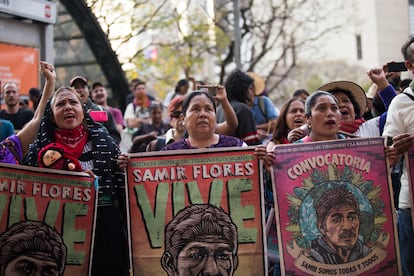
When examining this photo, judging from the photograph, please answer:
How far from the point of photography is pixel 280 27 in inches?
931

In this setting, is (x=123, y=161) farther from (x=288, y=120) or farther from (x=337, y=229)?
(x=288, y=120)

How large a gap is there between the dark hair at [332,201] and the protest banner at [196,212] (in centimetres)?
41

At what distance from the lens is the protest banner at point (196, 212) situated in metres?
4.69

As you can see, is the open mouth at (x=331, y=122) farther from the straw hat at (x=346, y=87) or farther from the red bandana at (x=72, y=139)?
the red bandana at (x=72, y=139)

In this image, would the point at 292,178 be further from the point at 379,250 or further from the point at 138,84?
the point at 138,84

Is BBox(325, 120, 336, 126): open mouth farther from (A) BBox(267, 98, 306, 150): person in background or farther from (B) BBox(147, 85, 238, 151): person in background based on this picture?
(B) BBox(147, 85, 238, 151): person in background

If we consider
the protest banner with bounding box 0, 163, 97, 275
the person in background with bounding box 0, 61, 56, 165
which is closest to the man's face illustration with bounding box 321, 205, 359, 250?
the protest banner with bounding box 0, 163, 97, 275

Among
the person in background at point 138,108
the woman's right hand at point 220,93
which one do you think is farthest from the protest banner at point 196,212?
the person in background at point 138,108

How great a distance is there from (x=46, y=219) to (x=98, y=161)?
1.94ft

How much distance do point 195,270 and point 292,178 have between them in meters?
0.95

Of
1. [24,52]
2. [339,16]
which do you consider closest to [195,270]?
[24,52]

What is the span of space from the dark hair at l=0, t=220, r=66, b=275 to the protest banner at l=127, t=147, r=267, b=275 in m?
0.52

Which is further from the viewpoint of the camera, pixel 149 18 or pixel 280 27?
pixel 280 27

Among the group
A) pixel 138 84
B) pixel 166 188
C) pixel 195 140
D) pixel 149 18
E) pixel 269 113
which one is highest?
pixel 149 18
